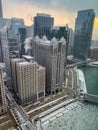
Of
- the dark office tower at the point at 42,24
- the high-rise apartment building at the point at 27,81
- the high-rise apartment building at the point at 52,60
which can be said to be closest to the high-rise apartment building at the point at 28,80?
the high-rise apartment building at the point at 27,81

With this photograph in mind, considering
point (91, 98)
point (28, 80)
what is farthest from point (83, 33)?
point (28, 80)

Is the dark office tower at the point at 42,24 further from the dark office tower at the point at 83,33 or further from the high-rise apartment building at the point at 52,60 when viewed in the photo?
the high-rise apartment building at the point at 52,60

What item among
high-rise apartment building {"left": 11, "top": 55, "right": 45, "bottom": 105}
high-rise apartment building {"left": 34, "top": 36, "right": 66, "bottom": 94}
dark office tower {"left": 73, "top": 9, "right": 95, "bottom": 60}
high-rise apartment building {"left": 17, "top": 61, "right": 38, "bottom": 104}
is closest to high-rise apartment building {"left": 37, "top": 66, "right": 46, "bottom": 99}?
high-rise apartment building {"left": 11, "top": 55, "right": 45, "bottom": 105}

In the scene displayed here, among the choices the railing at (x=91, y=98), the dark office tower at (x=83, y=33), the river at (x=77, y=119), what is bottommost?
the river at (x=77, y=119)

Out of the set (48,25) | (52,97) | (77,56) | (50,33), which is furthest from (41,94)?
(77,56)

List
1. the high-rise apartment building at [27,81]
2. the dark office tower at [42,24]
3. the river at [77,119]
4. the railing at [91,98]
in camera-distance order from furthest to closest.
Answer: the dark office tower at [42,24] < the railing at [91,98] < the high-rise apartment building at [27,81] < the river at [77,119]

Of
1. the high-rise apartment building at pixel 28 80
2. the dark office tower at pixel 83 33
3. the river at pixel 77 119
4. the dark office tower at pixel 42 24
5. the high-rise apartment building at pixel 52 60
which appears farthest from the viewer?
the dark office tower at pixel 83 33
